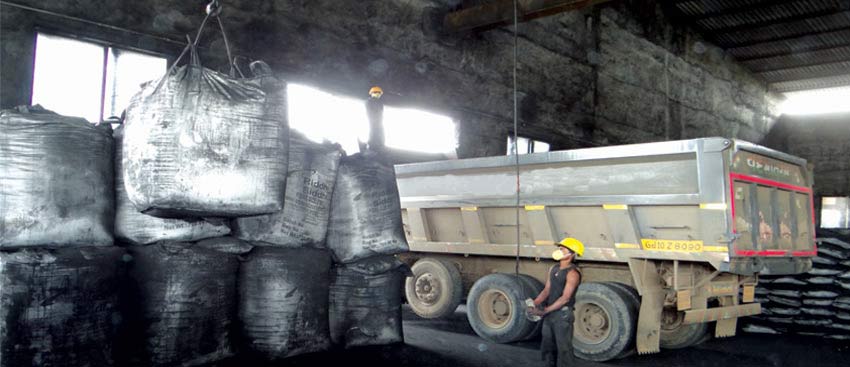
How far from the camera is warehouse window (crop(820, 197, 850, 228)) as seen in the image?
19.5 metres

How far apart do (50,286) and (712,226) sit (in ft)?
16.6

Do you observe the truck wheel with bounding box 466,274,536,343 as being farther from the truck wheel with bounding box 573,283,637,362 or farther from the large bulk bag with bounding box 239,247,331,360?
the large bulk bag with bounding box 239,247,331,360

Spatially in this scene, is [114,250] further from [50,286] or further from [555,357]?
[555,357]

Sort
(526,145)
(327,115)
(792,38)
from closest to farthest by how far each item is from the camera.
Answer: (327,115) < (526,145) < (792,38)

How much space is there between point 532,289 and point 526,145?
682cm

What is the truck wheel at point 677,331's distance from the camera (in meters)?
6.62

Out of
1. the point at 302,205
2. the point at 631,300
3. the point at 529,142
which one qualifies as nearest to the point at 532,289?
the point at 631,300

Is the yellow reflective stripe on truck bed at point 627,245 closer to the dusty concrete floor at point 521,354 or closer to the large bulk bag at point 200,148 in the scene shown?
the dusty concrete floor at point 521,354

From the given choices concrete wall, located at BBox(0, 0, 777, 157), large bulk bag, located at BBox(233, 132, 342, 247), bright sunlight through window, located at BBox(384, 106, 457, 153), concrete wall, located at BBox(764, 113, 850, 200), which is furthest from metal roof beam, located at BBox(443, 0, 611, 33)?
concrete wall, located at BBox(764, 113, 850, 200)

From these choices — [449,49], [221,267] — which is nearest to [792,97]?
[449,49]

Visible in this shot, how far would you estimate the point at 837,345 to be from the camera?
23.6ft

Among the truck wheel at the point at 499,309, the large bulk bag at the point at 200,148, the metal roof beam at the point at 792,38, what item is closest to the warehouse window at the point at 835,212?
the metal roof beam at the point at 792,38

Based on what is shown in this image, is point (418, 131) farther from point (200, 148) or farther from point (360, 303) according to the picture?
point (200, 148)

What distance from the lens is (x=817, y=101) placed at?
22.6 meters
